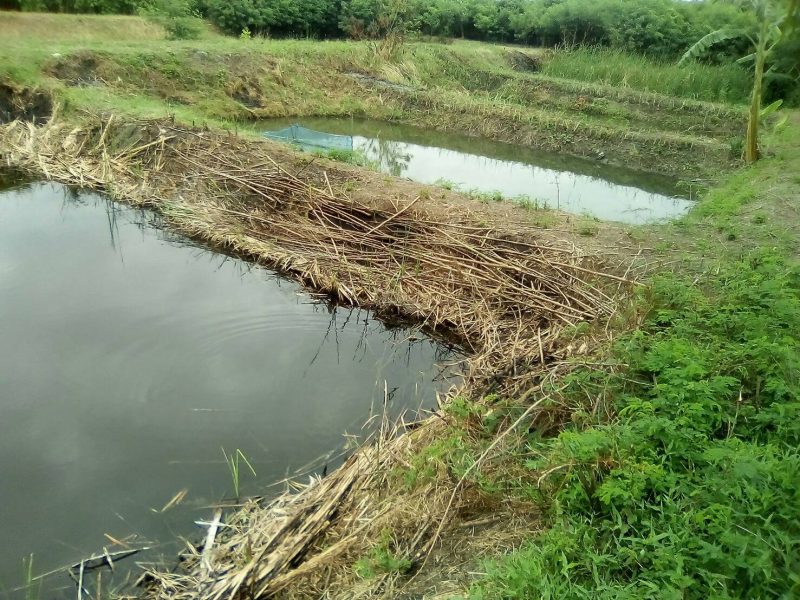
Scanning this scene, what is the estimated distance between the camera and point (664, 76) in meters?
17.6

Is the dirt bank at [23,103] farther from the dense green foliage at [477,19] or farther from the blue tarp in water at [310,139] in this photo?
the dense green foliage at [477,19]

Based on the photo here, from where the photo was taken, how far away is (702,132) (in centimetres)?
1458

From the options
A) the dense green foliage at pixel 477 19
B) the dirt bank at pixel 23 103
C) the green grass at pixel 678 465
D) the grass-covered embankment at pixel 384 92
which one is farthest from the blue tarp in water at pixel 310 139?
the dense green foliage at pixel 477 19

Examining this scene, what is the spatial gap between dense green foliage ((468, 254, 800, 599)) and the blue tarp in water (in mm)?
7913

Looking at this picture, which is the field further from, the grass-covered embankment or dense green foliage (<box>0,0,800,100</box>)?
dense green foliage (<box>0,0,800,100</box>)

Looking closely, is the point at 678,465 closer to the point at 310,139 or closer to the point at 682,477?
the point at 682,477

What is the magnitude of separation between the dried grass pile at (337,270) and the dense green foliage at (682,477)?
0.77 meters

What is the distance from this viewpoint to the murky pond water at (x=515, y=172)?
10.3m

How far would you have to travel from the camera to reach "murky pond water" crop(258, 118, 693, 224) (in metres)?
10.3

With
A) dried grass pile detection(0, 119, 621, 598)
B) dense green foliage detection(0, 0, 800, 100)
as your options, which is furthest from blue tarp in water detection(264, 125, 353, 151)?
dense green foliage detection(0, 0, 800, 100)

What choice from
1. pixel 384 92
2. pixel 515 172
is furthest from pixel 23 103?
pixel 515 172

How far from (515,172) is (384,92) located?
6.39 meters

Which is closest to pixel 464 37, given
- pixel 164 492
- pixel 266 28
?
pixel 266 28

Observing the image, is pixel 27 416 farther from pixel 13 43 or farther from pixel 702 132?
pixel 702 132
